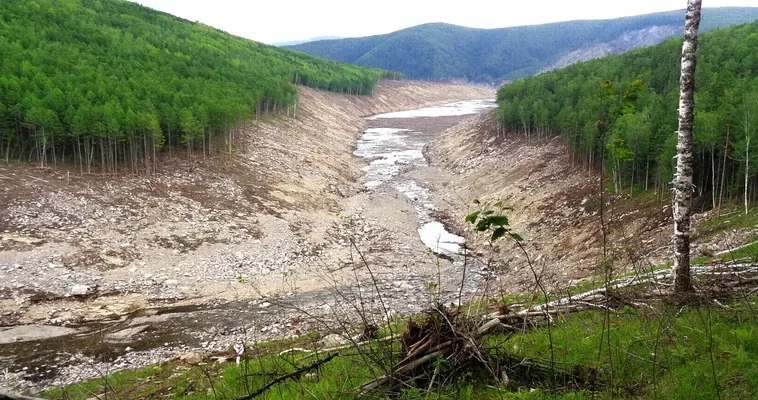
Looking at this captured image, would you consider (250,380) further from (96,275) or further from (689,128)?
(96,275)

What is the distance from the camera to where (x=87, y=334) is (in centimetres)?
2277

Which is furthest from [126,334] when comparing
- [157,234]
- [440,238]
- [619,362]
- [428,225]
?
[428,225]

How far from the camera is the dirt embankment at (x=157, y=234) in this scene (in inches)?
1048

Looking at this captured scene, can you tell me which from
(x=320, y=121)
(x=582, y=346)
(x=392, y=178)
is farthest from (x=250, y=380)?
(x=320, y=121)

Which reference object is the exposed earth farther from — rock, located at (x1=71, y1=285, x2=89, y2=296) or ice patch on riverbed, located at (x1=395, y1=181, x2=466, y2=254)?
ice patch on riverbed, located at (x1=395, y1=181, x2=466, y2=254)

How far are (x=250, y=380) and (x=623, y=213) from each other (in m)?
30.8

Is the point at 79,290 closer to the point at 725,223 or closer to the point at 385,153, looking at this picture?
the point at 725,223

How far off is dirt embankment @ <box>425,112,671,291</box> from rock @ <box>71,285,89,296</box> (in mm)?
22682

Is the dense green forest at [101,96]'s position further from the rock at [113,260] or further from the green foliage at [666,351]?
the green foliage at [666,351]

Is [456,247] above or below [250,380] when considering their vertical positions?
below

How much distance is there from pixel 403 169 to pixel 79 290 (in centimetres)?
4416

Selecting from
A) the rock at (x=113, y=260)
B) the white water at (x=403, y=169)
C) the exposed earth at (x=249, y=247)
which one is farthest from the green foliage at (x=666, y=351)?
the rock at (x=113, y=260)

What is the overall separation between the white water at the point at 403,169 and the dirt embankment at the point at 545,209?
197cm

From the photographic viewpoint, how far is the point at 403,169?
64188 millimetres
